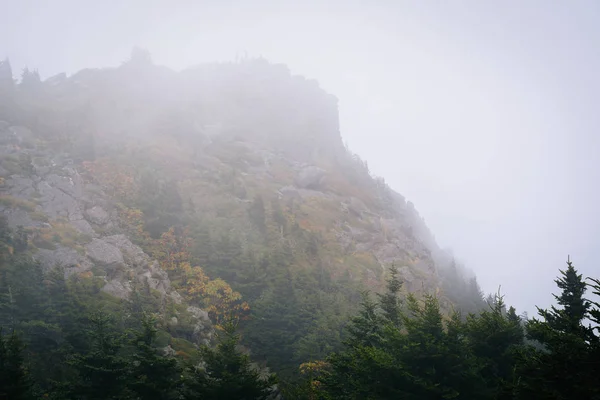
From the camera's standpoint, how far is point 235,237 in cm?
4466

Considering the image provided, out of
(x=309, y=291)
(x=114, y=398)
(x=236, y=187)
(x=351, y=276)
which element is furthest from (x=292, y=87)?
(x=114, y=398)

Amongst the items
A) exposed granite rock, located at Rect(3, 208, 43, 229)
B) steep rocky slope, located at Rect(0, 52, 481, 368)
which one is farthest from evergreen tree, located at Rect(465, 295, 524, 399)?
exposed granite rock, located at Rect(3, 208, 43, 229)

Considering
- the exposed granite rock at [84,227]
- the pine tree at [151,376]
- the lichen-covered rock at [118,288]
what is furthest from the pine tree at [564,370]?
the exposed granite rock at [84,227]

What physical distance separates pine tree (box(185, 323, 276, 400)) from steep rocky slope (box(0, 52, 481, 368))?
1582cm

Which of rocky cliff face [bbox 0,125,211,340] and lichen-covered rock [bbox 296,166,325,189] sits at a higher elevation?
lichen-covered rock [bbox 296,166,325,189]

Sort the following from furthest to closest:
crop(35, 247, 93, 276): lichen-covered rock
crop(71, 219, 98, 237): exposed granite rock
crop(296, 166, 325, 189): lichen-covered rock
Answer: crop(296, 166, 325, 189): lichen-covered rock
crop(71, 219, 98, 237): exposed granite rock
crop(35, 247, 93, 276): lichen-covered rock

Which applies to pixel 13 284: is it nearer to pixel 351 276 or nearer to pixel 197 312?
pixel 197 312

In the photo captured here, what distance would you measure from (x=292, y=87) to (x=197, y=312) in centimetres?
8822

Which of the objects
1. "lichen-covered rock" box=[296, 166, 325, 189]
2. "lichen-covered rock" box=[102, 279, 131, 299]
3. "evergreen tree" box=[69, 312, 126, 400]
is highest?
"lichen-covered rock" box=[296, 166, 325, 189]

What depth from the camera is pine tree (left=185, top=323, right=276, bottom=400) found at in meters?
13.8

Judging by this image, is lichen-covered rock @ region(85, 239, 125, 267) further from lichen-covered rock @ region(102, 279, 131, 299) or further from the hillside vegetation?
lichen-covered rock @ region(102, 279, 131, 299)

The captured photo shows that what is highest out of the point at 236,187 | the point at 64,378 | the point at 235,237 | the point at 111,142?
the point at 111,142

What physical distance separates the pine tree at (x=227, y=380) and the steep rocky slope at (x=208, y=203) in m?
15.8

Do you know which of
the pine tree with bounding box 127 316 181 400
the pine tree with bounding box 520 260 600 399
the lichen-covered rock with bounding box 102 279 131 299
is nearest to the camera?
the pine tree with bounding box 520 260 600 399
